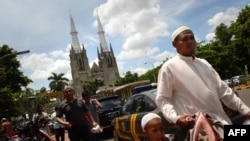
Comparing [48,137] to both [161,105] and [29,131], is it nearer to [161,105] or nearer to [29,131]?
[29,131]

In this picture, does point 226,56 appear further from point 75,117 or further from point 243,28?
point 75,117

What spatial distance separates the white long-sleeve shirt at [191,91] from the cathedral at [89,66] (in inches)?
5327

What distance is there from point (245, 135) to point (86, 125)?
4895 millimetres

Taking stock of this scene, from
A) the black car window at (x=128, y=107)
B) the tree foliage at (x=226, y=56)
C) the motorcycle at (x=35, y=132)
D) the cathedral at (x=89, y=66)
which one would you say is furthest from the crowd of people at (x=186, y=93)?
the cathedral at (x=89, y=66)

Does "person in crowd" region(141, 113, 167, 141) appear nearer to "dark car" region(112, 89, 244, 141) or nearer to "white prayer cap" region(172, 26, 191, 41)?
"white prayer cap" region(172, 26, 191, 41)

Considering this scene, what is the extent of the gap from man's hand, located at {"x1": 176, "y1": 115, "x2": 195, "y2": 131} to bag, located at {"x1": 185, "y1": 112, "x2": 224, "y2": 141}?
5cm

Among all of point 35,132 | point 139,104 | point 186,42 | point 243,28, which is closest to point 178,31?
point 186,42

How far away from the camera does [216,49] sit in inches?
2477

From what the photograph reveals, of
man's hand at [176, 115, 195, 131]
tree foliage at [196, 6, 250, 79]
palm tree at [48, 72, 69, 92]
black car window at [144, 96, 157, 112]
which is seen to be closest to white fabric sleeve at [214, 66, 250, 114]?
man's hand at [176, 115, 195, 131]

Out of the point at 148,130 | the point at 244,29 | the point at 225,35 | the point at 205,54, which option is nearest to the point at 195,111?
the point at 148,130

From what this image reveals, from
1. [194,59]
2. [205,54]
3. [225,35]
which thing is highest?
[225,35]

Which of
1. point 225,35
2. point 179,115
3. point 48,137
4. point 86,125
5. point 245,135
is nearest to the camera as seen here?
point 245,135

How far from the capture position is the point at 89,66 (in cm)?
14775

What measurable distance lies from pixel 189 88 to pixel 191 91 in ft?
0.10
